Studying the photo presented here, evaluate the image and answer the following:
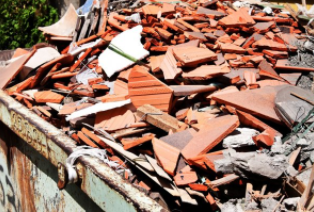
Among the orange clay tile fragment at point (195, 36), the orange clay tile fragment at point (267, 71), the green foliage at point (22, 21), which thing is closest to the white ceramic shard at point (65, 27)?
the orange clay tile fragment at point (195, 36)

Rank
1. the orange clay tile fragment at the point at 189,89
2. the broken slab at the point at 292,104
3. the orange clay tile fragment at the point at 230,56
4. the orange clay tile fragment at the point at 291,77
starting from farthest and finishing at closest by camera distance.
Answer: the orange clay tile fragment at the point at 230,56, the orange clay tile fragment at the point at 291,77, the orange clay tile fragment at the point at 189,89, the broken slab at the point at 292,104

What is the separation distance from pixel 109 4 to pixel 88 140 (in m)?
2.14

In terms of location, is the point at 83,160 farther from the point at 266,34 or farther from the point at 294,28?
the point at 294,28

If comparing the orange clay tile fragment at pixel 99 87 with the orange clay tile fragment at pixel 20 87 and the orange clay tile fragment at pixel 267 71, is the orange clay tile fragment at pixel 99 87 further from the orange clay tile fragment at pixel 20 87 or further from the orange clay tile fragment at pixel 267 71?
the orange clay tile fragment at pixel 267 71

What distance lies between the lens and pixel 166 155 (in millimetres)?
2373

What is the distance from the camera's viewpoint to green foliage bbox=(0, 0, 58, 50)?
7.35m

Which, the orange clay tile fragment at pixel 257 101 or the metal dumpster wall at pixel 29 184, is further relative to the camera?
the orange clay tile fragment at pixel 257 101

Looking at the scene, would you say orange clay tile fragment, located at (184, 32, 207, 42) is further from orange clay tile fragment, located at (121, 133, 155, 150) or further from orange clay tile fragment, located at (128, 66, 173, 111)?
orange clay tile fragment, located at (121, 133, 155, 150)

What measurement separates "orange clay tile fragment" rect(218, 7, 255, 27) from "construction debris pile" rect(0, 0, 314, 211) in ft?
0.05

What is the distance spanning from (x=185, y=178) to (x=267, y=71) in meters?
1.27

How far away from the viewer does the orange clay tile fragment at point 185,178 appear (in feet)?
7.43

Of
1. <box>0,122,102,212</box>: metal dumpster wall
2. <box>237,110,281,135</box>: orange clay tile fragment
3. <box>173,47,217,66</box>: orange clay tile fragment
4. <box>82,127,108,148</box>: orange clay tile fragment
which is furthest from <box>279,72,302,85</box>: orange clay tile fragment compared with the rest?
<box>0,122,102,212</box>: metal dumpster wall

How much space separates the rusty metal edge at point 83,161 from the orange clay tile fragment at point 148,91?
68cm

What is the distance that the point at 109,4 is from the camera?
14.2 ft
